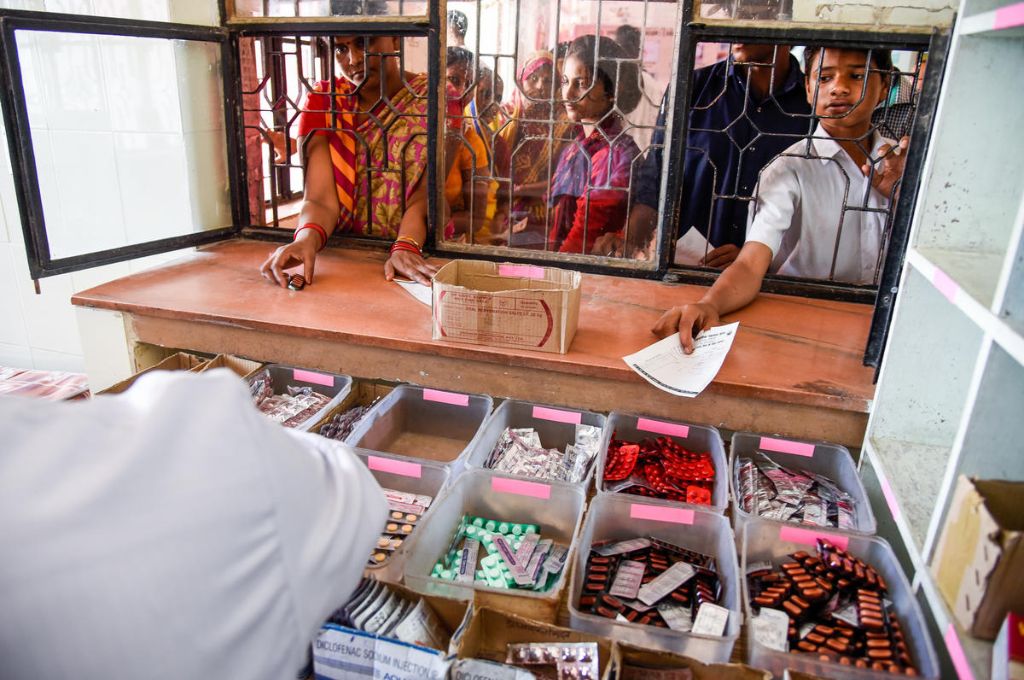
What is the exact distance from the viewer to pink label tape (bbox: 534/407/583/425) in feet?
5.92

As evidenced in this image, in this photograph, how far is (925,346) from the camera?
142 cm

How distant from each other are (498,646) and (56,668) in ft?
2.45

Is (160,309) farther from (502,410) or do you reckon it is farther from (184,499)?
(184,499)

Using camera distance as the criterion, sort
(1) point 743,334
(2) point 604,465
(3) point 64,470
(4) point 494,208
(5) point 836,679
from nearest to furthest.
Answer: (3) point 64,470, (5) point 836,679, (2) point 604,465, (1) point 743,334, (4) point 494,208

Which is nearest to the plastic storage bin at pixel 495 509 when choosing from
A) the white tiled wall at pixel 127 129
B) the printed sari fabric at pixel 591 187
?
the printed sari fabric at pixel 591 187

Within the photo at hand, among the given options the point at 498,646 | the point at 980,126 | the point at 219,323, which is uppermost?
the point at 980,126

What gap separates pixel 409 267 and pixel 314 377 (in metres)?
0.50

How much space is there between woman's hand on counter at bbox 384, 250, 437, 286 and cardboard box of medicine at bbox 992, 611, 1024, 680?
170 centimetres

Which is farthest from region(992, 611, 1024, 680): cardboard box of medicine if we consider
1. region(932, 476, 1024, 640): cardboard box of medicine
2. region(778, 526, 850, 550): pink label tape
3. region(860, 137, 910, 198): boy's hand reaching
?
region(860, 137, 910, 198): boy's hand reaching

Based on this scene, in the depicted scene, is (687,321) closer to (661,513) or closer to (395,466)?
(661,513)

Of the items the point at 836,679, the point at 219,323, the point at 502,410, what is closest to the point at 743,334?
the point at 502,410

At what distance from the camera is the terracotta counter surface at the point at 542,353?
5.54ft

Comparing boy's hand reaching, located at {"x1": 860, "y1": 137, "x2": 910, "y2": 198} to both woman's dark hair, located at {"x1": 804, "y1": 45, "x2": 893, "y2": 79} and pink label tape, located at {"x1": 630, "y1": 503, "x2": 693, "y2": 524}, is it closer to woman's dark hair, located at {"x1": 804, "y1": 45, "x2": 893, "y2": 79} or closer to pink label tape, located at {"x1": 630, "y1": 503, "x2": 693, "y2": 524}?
woman's dark hair, located at {"x1": 804, "y1": 45, "x2": 893, "y2": 79}

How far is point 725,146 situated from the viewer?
262 centimetres
